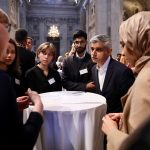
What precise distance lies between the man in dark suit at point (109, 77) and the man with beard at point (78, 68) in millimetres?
796

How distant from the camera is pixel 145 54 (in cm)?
137

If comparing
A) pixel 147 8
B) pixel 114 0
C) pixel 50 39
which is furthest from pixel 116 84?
pixel 50 39

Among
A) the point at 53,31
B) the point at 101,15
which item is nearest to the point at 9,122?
the point at 101,15

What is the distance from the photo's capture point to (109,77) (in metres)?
3.62

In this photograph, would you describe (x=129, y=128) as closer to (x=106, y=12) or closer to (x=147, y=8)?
(x=147, y=8)

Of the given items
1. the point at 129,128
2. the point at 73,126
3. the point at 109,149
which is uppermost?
the point at 129,128

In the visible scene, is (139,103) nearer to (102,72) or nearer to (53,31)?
(102,72)

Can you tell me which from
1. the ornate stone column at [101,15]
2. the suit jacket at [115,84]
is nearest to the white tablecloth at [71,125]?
the suit jacket at [115,84]

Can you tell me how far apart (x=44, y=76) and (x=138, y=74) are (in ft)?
9.79

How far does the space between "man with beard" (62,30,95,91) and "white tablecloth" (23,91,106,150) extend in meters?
1.51

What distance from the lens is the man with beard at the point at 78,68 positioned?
4.65 metres

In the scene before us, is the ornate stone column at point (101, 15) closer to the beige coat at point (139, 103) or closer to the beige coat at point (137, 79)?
the beige coat at point (137, 79)

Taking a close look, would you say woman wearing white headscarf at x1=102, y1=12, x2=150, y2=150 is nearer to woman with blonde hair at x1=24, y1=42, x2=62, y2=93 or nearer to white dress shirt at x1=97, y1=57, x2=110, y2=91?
Answer: white dress shirt at x1=97, y1=57, x2=110, y2=91

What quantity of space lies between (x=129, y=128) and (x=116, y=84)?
2293mm
